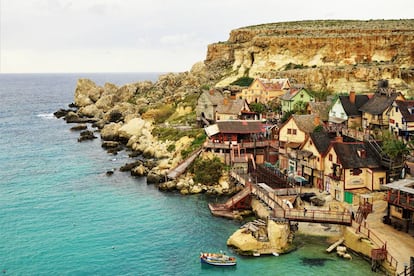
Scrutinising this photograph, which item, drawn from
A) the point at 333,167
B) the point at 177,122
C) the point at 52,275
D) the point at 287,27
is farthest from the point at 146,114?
the point at 52,275

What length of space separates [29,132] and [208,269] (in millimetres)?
78438

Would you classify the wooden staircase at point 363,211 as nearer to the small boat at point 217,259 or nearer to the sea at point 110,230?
the sea at point 110,230

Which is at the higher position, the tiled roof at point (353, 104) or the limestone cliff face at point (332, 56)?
the limestone cliff face at point (332, 56)

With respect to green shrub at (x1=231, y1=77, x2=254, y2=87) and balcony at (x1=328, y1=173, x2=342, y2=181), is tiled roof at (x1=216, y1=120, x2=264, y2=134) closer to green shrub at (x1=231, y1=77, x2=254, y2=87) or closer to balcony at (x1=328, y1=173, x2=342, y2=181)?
balcony at (x1=328, y1=173, x2=342, y2=181)

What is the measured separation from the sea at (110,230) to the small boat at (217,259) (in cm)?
43

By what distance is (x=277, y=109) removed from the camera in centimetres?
8294

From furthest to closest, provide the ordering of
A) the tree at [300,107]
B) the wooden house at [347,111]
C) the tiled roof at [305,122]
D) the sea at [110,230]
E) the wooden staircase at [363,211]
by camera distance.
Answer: the tree at [300,107]
the wooden house at [347,111]
the tiled roof at [305,122]
the wooden staircase at [363,211]
the sea at [110,230]

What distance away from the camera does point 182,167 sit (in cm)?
6222

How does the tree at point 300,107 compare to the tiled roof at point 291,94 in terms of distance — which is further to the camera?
the tiled roof at point 291,94

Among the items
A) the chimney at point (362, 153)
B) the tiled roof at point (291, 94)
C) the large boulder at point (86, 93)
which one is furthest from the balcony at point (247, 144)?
the large boulder at point (86, 93)

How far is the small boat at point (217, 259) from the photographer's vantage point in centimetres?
3784

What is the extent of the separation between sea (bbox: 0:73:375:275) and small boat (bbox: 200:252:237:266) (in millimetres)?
426

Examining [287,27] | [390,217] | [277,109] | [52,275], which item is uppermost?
[287,27]

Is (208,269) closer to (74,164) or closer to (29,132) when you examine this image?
(74,164)
